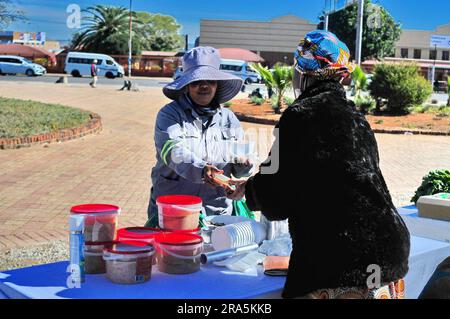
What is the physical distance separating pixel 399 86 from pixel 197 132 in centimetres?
1728

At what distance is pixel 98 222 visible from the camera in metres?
2.33

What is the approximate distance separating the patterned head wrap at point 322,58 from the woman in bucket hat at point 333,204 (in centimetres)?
9

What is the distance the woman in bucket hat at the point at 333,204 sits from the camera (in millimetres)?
1976

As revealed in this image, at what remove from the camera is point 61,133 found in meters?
12.0

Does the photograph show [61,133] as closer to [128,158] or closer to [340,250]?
[128,158]

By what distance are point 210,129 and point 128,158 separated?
736 centimetres

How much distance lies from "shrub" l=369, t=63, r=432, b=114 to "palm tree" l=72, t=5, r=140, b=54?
143ft

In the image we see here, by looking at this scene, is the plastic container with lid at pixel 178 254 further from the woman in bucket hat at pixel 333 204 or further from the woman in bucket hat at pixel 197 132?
the woman in bucket hat at pixel 197 132

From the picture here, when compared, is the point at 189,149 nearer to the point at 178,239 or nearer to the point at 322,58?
the point at 178,239

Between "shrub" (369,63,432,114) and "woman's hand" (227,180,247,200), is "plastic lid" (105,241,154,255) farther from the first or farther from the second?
"shrub" (369,63,432,114)

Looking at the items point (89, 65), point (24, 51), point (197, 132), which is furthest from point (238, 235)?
point (24, 51)

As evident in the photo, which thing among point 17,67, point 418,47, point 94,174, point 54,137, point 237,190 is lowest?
point 94,174

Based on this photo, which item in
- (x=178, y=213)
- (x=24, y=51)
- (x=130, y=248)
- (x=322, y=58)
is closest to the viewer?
(x=322, y=58)

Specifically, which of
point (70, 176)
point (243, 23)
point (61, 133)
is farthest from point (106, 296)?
point (243, 23)
